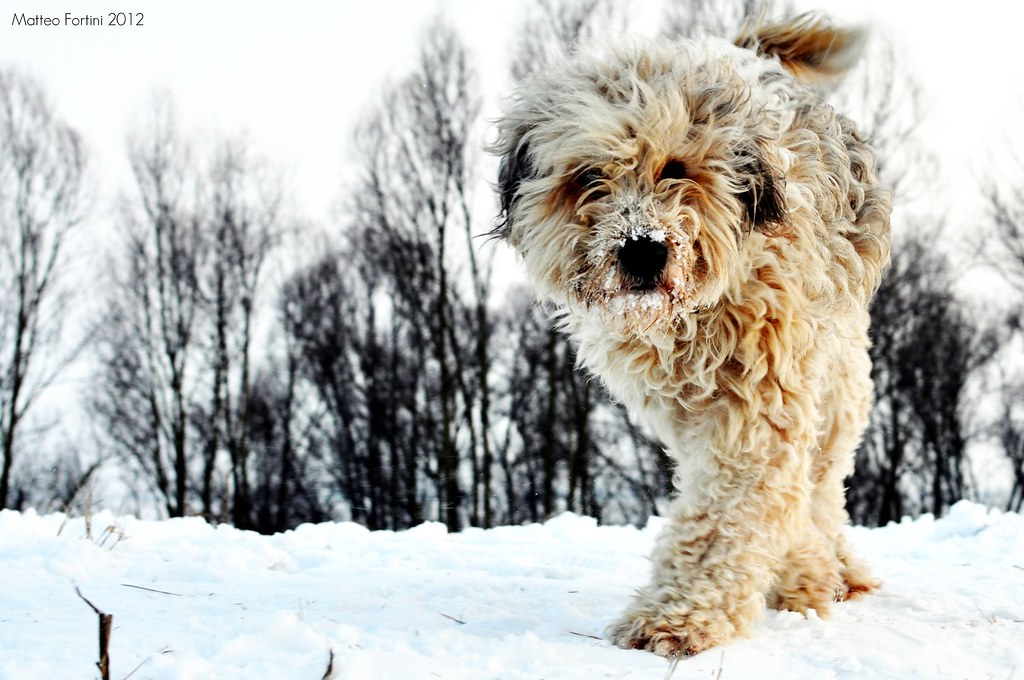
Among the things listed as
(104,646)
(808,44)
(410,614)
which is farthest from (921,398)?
(104,646)

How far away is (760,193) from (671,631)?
164cm

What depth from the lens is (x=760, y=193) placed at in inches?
124

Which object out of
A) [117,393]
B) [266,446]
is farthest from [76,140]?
[266,446]

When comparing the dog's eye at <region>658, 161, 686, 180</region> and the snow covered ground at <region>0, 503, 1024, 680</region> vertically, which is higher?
the dog's eye at <region>658, 161, 686, 180</region>

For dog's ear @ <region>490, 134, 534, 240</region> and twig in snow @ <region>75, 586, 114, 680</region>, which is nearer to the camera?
twig in snow @ <region>75, 586, 114, 680</region>

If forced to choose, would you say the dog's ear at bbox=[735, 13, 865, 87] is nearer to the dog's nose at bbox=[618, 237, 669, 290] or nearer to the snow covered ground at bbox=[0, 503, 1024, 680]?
the dog's nose at bbox=[618, 237, 669, 290]

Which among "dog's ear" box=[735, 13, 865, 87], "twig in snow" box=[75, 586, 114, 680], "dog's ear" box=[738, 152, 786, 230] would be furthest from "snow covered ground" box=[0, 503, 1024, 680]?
"dog's ear" box=[735, 13, 865, 87]

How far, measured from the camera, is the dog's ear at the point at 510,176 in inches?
135

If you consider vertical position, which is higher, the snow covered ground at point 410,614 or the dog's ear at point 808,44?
the dog's ear at point 808,44

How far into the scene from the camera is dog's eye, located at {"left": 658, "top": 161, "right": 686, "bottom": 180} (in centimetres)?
311

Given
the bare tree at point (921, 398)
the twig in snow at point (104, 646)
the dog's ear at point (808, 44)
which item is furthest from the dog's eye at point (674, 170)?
the bare tree at point (921, 398)

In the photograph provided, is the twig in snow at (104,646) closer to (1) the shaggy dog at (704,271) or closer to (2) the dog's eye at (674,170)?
(1) the shaggy dog at (704,271)

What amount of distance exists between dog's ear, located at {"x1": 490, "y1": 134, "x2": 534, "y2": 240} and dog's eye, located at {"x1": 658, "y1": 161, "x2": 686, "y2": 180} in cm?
56

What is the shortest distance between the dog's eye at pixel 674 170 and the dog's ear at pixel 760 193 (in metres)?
0.22
